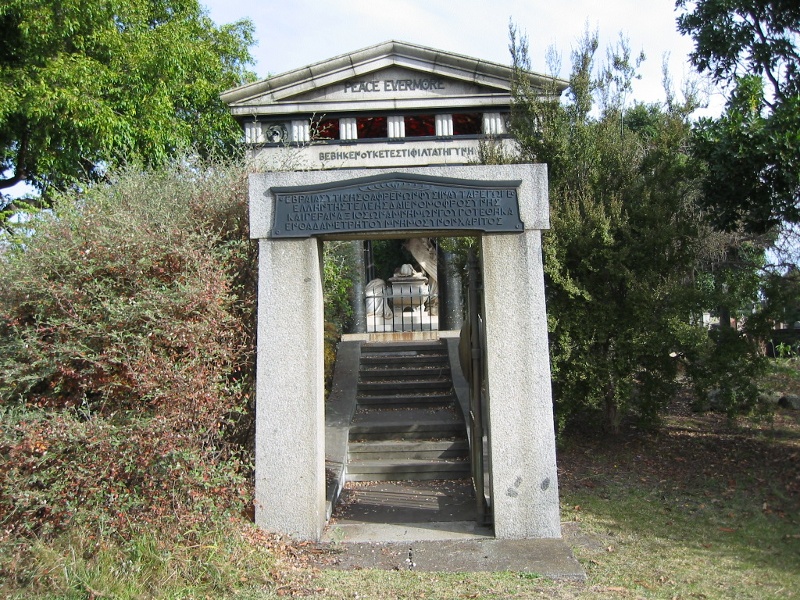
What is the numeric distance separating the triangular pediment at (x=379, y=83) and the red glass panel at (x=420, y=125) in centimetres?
36

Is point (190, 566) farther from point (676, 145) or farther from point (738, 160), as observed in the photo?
point (676, 145)

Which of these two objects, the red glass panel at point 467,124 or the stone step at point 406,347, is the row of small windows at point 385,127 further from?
the stone step at point 406,347

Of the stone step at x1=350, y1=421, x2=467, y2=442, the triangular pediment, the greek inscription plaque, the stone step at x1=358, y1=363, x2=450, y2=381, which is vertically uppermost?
the triangular pediment

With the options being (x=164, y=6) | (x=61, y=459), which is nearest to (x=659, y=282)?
(x=61, y=459)

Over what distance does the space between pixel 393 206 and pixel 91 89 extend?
8.75 metres

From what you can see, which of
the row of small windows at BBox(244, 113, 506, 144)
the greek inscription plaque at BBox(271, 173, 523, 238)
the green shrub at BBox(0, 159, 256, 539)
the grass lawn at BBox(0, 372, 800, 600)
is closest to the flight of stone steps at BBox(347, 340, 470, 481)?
the grass lawn at BBox(0, 372, 800, 600)

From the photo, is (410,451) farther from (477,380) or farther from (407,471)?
(477,380)

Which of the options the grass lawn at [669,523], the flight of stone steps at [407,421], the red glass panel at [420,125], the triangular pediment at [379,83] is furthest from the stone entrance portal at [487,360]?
the red glass panel at [420,125]

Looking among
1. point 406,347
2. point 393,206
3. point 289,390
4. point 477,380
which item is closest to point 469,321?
point 477,380

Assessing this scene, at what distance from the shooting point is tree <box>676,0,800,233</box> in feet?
20.9

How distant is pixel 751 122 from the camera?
650cm

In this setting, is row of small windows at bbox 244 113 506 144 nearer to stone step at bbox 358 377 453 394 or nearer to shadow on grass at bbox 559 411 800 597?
stone step at bbox 358 377 453 394

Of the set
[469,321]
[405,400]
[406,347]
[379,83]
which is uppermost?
[379,83]

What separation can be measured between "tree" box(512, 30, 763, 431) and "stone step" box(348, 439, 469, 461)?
4.14ft
